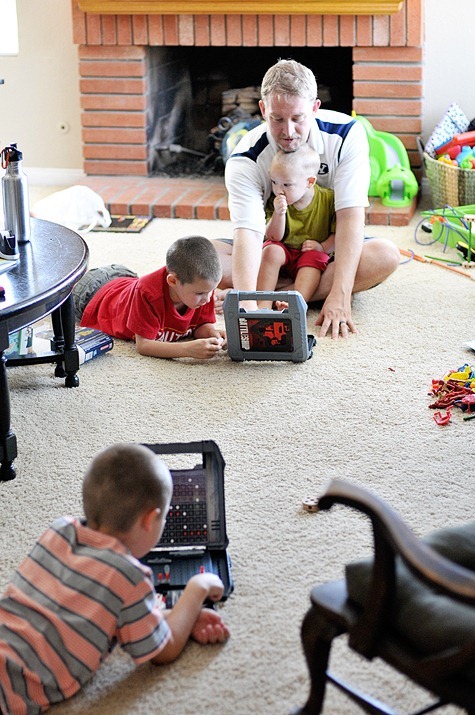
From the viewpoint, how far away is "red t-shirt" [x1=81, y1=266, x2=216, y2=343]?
8.33 feet

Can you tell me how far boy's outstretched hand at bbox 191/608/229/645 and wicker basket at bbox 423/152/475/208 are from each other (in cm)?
247

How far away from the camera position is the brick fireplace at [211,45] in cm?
396

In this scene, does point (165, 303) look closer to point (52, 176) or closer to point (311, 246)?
point (311, 246)

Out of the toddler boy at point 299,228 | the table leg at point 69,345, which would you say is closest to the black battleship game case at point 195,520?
the table leg at point 69,345

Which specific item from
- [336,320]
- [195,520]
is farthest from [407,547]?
[336,320]

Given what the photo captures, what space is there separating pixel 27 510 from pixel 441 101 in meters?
2.93

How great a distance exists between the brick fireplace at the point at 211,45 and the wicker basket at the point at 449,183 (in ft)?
1.14

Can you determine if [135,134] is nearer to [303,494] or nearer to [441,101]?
[441,101]

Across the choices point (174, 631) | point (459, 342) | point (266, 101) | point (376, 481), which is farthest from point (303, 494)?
point (266, 101)

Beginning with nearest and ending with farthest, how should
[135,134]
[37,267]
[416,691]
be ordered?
[416,691], [37,267], [135,134]

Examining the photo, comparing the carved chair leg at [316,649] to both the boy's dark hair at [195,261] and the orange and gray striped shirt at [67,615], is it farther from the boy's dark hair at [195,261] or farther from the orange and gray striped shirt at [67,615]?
the boy's dark hair at [195,261]

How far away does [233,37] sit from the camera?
4.09 m

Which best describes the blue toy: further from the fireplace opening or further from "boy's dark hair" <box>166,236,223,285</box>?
"boy's dark hair" <box>166,236,223,285</box>

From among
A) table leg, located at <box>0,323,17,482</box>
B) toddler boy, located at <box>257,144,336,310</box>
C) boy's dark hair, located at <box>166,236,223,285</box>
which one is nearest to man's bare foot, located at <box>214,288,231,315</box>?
toddler boy, located at <box>257,144,336,310</box>
